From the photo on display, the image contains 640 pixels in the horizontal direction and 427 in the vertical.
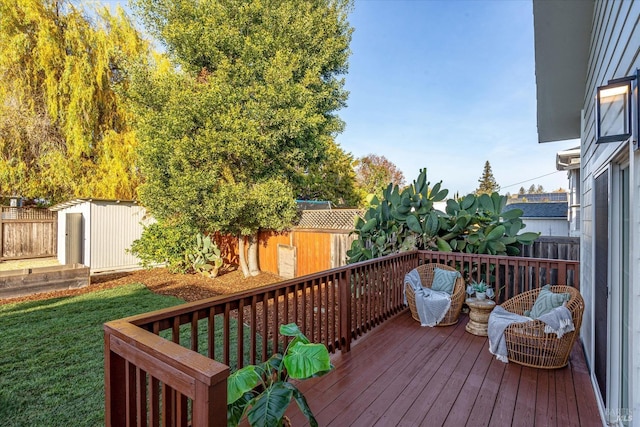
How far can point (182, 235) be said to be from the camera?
8047 mm

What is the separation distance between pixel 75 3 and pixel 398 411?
40.9 feet

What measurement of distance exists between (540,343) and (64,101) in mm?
11556

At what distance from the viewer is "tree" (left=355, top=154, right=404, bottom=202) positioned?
2119 cm

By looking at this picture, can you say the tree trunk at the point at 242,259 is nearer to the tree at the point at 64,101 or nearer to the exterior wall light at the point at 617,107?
the tree at the point at 64,101

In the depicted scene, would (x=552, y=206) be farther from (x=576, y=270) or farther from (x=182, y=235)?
(x=182, y=235)

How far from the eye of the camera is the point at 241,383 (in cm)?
146

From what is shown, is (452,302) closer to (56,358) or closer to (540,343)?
(540,343)

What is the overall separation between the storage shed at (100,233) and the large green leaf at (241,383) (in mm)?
8216

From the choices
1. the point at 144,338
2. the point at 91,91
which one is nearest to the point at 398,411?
the point at 144,338

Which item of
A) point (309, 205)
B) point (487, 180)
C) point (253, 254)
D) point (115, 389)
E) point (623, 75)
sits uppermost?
point (487, 180)

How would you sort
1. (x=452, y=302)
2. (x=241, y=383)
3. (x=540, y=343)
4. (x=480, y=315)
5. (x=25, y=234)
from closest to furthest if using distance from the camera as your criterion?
(x=241, y=383), (x=540, y=343), (x=480, y=315), (x=452, y=302), (x=25, y=234)

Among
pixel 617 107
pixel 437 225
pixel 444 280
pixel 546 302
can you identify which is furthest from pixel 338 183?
pixel 617 107

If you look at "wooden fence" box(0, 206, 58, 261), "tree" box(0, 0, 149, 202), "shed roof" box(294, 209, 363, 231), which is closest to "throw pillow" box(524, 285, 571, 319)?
"shed roof" box(294, 209, 363, 231)

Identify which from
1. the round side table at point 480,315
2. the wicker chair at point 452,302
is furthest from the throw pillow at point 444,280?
the round side table at point 480,315
